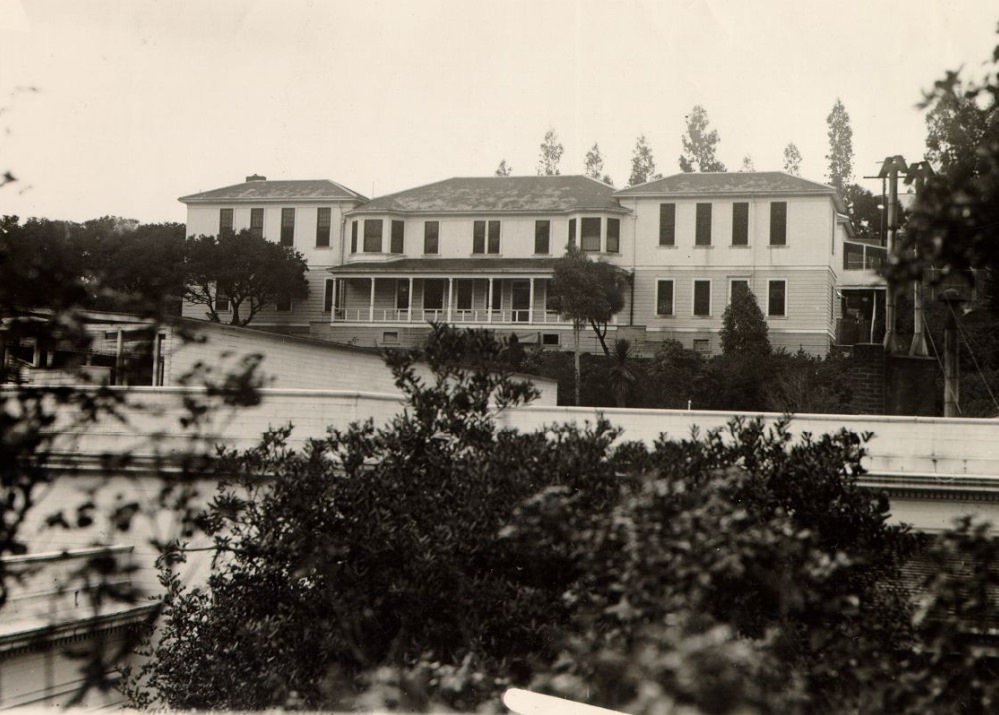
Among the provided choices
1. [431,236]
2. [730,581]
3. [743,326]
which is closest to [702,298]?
[743,326]

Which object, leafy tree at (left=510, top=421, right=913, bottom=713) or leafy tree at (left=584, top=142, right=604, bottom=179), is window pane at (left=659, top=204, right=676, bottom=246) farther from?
leafy tree at (left=510, top=421, right=913, bottom=713)

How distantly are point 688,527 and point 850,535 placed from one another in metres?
0.87

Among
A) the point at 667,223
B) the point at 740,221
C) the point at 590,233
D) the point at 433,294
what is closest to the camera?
the point at 433,294

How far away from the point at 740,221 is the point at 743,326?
1.61 metres

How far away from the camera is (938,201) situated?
137 inches

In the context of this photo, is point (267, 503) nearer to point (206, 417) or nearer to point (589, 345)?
point (206, 417)

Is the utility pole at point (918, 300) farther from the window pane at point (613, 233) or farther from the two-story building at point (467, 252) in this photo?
the window pane at point (613, 233)

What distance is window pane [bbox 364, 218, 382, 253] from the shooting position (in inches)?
239

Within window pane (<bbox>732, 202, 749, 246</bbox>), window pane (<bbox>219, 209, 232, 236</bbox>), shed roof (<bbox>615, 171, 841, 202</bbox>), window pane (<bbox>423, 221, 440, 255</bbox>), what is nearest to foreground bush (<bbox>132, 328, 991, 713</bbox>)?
window pane (<bbox>423, 221, 440, 255</bbox>)

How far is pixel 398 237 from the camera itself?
642 cm

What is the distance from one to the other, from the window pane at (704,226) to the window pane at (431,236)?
2207mm

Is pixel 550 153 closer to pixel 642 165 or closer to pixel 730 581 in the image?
pixel 642 165

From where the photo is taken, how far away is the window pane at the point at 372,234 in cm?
607

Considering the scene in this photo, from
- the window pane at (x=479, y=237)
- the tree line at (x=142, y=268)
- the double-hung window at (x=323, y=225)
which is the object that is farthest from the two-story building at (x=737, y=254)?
the tree line at (x=142, y=268)
